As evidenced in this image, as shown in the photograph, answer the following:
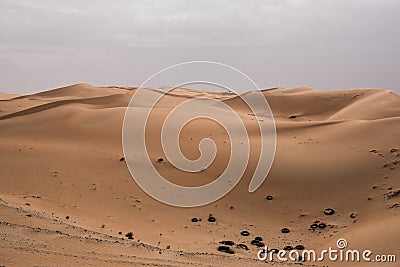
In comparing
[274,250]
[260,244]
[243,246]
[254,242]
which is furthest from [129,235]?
[274,250]

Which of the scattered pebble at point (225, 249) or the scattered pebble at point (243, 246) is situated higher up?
the scattered pebble at point (243, 246)

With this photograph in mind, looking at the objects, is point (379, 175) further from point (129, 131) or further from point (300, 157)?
point (129, 131)

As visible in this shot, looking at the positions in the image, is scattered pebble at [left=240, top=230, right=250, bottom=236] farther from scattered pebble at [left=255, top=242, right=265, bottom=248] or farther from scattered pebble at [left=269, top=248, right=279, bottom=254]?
scattered pebble at [left=269, top=248, right=279, bottom=254]

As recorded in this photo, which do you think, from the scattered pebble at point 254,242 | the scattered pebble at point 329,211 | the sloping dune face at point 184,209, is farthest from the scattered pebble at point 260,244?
the scattered pebble at point 329,211

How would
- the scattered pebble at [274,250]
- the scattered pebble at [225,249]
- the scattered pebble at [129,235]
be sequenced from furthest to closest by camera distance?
the scattered pebble at [274,250] → the scattered pebble at [129,235] → the scattered pebble at [225,249]

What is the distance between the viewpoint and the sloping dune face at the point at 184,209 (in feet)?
25.9

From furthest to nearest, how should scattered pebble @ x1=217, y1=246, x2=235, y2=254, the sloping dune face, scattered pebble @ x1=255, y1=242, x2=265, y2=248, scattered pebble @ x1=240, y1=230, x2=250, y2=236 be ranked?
1. scattered pebble @ x1=240, y1=230, x2=250, y2=236
2. scattered pebble @ x1=255, y1=242, x2=265, y2=248
3. scattered pebble @ x1=217, y1=246, x2=235, y2=254
4. the sloping dune face

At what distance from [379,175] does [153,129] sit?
28.8ft

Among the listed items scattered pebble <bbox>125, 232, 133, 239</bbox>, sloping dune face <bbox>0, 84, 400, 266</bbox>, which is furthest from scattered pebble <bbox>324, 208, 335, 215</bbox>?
scattered pebble <bbox>125, 232, 133, 239</bbox>

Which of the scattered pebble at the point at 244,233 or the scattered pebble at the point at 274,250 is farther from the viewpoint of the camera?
the scattered pebble at the point at 244,233

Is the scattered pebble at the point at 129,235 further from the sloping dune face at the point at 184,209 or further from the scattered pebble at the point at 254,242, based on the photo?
the scattered pebble at the point at 254,242

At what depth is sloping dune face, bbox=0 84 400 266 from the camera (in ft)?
25.9

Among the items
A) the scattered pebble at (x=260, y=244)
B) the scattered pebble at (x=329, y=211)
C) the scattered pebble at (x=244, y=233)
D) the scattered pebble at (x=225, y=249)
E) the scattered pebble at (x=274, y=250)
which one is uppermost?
the scattered pebble at (x=329, y=211)

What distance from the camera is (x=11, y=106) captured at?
30.8 metres
